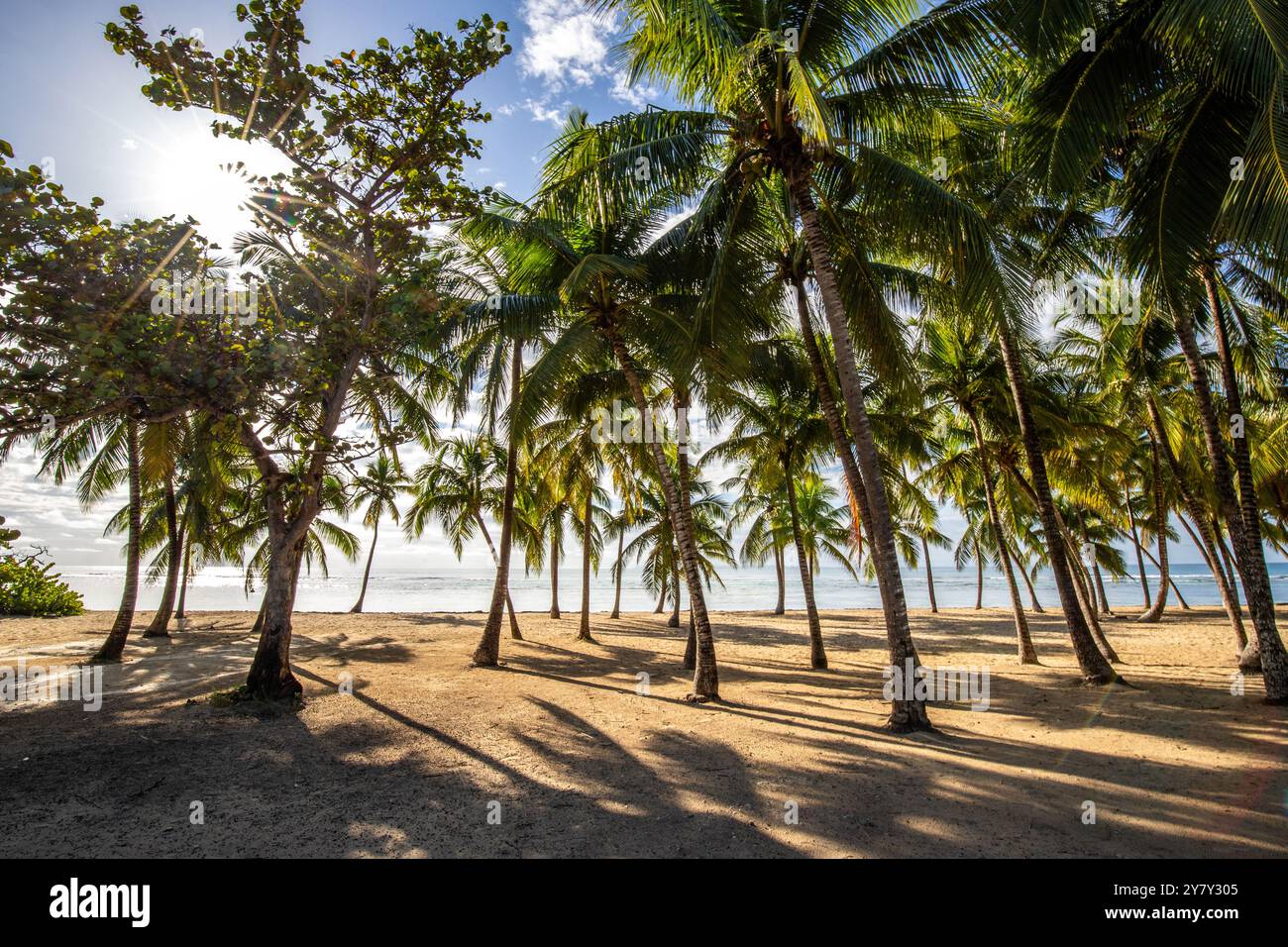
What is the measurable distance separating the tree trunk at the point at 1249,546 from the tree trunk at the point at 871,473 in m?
4.87

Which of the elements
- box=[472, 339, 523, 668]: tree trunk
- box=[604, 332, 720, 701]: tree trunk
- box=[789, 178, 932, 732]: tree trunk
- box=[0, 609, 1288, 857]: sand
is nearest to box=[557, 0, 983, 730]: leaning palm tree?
box=[789, 178, 932, 732]: tree trunk

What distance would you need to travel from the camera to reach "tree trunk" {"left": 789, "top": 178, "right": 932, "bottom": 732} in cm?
769

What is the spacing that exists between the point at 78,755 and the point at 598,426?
1224 cm

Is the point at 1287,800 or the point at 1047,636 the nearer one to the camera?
the point at 1287,800

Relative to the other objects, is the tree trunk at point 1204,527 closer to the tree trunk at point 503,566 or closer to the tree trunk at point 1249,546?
the tree trunk at point 1249,546

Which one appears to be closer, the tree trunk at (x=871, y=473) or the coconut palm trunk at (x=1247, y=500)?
the tree trunk at (x=871, y=473)

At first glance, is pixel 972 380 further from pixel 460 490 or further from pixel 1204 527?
pixel 460 490

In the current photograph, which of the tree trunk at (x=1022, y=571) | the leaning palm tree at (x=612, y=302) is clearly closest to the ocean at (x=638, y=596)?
the tree trunk at (x=1022, y=571)

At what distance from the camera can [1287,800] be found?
4.94 meters

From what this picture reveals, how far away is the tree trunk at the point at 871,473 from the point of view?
303 inches
